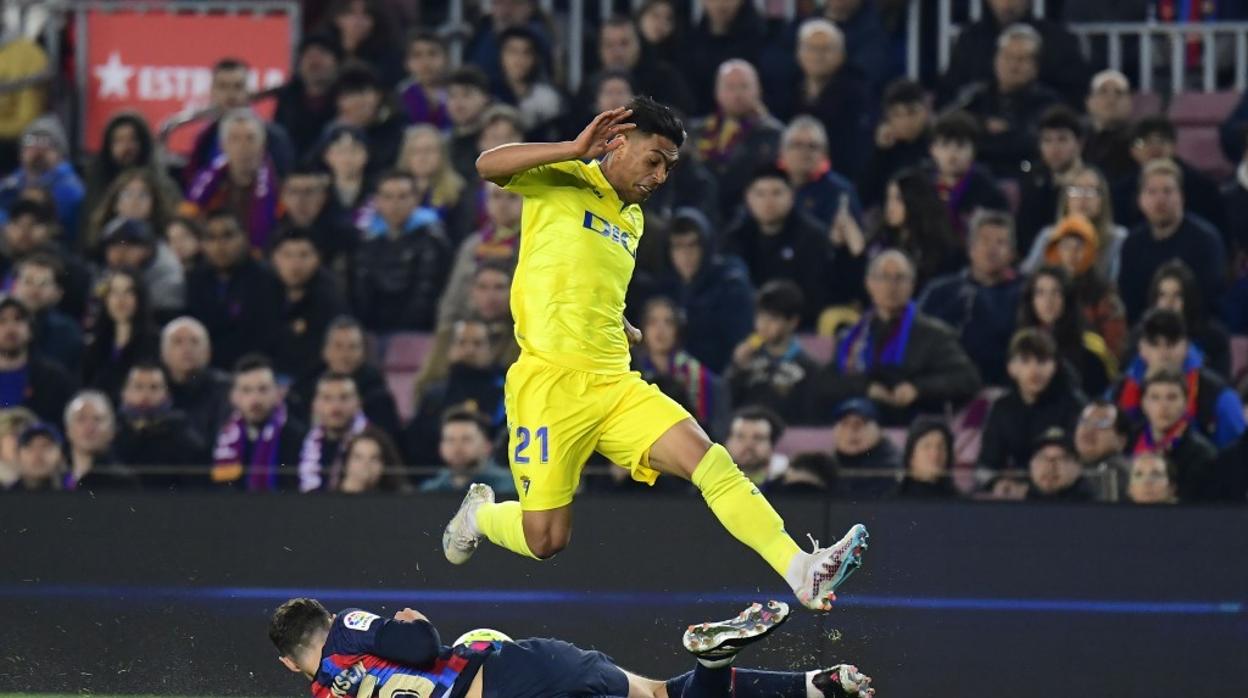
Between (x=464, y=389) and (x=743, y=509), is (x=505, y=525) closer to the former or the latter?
(x=743, y=509)

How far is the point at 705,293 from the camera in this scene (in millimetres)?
11562

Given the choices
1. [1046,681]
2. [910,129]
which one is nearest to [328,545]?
[1046,681]

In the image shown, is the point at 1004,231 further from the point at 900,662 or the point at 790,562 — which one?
the point at 790,562

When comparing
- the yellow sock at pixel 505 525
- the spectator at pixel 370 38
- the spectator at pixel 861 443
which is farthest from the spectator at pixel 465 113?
the yellow sock at pixel 505 525

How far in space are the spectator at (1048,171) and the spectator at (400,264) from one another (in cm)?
315

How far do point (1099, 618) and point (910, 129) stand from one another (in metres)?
4.38

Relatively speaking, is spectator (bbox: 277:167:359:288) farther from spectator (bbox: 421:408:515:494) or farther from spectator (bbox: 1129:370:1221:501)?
spectator (bbox: 1129:370:1221:501)

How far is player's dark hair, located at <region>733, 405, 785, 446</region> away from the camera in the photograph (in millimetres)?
10422

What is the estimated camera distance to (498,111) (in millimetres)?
12352

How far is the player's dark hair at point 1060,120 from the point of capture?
38.9ft

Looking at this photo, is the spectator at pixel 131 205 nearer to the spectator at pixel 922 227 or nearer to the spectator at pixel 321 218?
the spectator at pixel 321 218

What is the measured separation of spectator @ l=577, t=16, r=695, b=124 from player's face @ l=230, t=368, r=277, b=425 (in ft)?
8.85

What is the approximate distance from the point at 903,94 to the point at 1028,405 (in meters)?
2.44

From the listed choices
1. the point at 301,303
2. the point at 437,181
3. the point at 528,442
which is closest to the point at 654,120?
the point at 528,442
